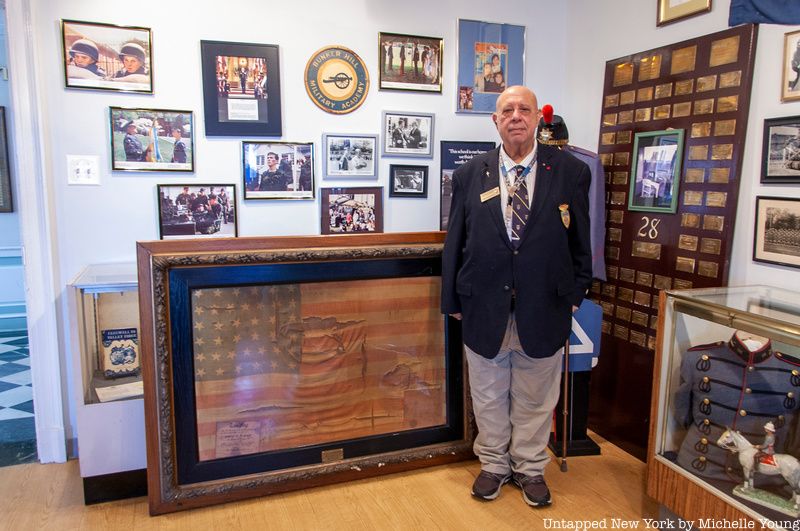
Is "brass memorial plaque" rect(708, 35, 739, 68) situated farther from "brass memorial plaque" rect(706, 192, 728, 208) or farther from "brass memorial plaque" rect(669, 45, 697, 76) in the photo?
"brass memorial plaque" rect(706, 192, 728, 208)

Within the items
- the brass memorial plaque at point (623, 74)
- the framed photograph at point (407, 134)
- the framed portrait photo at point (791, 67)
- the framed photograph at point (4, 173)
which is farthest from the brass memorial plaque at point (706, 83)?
the framed photograph at point (4, 173)

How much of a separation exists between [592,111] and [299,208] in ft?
5.28

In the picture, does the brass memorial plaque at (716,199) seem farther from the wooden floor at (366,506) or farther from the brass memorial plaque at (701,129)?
the wooden floor at (366,506)

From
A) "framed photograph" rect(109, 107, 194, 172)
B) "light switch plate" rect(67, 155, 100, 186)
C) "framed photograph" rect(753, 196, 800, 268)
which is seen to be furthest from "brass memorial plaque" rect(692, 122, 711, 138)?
"light switch plate" rect(67, 155, 100, 186)

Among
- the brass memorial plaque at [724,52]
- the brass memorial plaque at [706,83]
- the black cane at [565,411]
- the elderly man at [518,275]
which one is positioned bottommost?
the black cane at [565,411]

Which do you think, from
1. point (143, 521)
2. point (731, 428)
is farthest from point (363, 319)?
point (731, 428)

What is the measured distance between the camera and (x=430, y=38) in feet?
9.53

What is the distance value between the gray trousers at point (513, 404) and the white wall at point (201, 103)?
102 centimetres

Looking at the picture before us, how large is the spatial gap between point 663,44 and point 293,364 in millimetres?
2154

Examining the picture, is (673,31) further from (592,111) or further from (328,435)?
(328,435)

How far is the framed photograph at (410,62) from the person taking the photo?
9.33 feet

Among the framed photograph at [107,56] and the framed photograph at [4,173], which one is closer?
the framed photograph at [107,56]

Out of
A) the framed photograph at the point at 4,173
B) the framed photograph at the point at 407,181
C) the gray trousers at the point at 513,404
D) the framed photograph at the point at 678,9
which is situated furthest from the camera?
the framed photograph at the point at 4,173

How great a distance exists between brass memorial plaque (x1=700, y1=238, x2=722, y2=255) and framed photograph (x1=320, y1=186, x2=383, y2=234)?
1.48 metres
